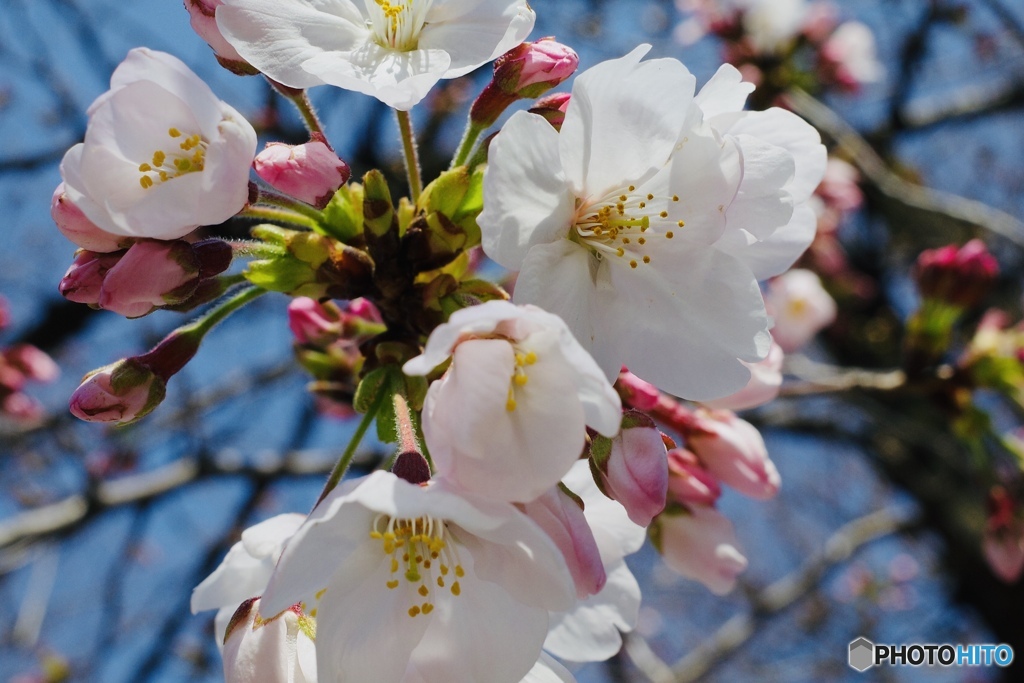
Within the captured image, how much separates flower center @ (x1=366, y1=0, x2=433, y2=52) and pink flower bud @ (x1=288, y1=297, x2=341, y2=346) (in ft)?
1.87

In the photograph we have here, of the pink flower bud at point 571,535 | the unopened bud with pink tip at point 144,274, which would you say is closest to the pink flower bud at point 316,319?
the unopened bud with pink tip at point 144,274

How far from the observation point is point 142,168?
0.96m

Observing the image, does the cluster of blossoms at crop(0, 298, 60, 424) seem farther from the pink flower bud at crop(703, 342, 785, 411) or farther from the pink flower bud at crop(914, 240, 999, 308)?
the pink flower bud at crop(914, 240, 999, 308)

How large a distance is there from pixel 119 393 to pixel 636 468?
70 cm

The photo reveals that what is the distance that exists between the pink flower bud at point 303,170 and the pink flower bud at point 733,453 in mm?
819

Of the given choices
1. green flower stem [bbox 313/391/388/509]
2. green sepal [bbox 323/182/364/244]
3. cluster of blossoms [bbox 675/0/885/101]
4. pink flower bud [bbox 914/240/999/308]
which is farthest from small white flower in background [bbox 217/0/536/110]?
cluster of blossoms [bbox 675/0/885/101]

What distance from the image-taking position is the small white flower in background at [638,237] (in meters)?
0.91

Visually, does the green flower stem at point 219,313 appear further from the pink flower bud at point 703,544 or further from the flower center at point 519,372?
the pink flower bud at point 703,544

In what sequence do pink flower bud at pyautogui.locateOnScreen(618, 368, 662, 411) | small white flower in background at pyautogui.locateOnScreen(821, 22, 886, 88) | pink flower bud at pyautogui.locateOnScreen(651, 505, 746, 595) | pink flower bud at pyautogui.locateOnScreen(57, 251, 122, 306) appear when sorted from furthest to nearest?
small white flower in background at pyautogui.locateOnScreen(821, 22, 886, 88) < pink flower bud at pyautogui.locateOnScreen(651, 505, 746, 595) < pink flower bud at pyautogui.locateOnScreen(618, 368, 662, 411) < pink flower bud at pyautogui.locateOnScreen(57, 251, 122, 306)

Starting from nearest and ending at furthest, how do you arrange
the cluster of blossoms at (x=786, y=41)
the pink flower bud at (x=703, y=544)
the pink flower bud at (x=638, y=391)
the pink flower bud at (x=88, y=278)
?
the pink flower bud at (x=88, y=278) → the pink flower bud at (x=638, y=391) → the pink flower bud at (x=703, y=544) → the cluster of blossoms at (x=786, y=41)

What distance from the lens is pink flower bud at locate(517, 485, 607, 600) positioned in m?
0.84

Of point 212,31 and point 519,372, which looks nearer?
point 519,372

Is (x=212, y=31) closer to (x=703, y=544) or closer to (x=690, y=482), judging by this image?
(x=690, y=482)

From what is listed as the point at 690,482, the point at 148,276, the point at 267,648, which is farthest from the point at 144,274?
the point at 690,482
